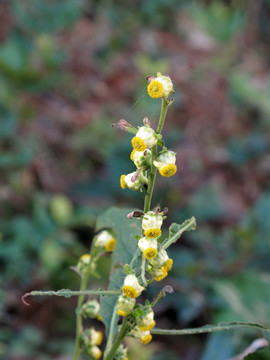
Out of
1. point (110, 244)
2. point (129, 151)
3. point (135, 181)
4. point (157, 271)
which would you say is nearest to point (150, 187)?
point (135, 181)

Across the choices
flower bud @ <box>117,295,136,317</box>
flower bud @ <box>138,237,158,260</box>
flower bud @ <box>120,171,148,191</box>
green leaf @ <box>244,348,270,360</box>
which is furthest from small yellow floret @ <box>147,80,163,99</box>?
green leaf @ <box>244,348,270,360</box>

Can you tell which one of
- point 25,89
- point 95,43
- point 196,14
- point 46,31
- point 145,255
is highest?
point 196,14

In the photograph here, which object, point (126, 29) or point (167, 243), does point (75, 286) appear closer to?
point (167, 243)

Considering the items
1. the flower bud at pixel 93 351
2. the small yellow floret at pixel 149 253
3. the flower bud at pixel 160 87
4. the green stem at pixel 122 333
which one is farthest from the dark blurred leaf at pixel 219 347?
the flower bud at pixel 160 87

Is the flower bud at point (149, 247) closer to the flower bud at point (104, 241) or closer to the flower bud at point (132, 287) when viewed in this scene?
the flower bud at point (132, 287)

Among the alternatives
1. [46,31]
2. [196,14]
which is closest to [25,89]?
[46,31]

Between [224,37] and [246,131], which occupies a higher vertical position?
[224,37]

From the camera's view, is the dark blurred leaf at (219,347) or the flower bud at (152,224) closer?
the flower bud at (152,224)

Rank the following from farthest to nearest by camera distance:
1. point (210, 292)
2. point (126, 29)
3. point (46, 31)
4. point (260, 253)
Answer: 1. point (126, 29)
2. point (46, 31)
3. point (260, 253)
4. point (210, 292)
